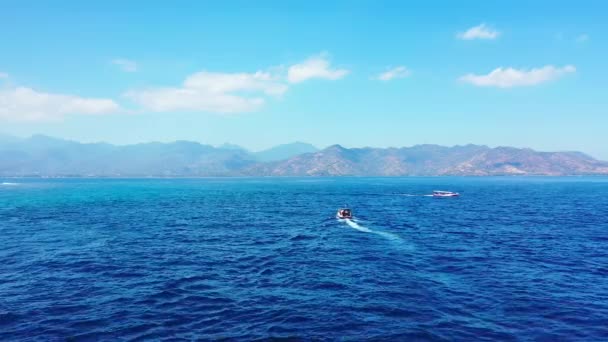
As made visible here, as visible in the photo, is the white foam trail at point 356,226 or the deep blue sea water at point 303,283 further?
the white foam trail at point 356,226

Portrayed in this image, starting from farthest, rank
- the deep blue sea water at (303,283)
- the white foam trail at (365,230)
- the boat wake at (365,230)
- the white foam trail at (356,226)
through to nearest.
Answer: the white foam trail at (356,226), the white foam trail at (365,230), the boat wake at (365,230), the deep blue sea water at (303,283)

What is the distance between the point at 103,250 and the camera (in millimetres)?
56188

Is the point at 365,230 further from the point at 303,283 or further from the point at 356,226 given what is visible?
the point at 303,283

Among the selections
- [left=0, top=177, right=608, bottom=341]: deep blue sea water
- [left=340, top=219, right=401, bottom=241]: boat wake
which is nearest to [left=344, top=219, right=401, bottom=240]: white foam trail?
[left=340, top=219, right=401, bottom=241]: boat wake

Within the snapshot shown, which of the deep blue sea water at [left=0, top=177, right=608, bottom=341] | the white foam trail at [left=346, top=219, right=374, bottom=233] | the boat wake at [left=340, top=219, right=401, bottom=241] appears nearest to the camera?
the deep blue sea water at [left=0, top=177, right=608, bottom=341]

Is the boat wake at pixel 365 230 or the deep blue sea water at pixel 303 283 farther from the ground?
the boat wake at pixel 365 230

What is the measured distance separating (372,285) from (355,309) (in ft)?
24.6

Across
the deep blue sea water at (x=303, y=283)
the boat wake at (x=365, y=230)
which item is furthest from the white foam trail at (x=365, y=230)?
the deep blue sea water at (x=303, y=283)

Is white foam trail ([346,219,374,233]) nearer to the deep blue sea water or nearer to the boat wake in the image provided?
the boat wake

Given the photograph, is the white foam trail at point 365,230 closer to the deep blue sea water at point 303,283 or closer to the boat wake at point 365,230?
the boat wake at point 365,230

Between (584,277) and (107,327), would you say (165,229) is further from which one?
(584,277)

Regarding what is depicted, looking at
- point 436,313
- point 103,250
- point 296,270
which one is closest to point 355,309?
point 436,313

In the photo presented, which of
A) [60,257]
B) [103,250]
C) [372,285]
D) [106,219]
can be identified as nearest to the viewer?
[372,285]

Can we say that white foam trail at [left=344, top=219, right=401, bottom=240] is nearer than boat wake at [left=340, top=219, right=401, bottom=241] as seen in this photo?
No
